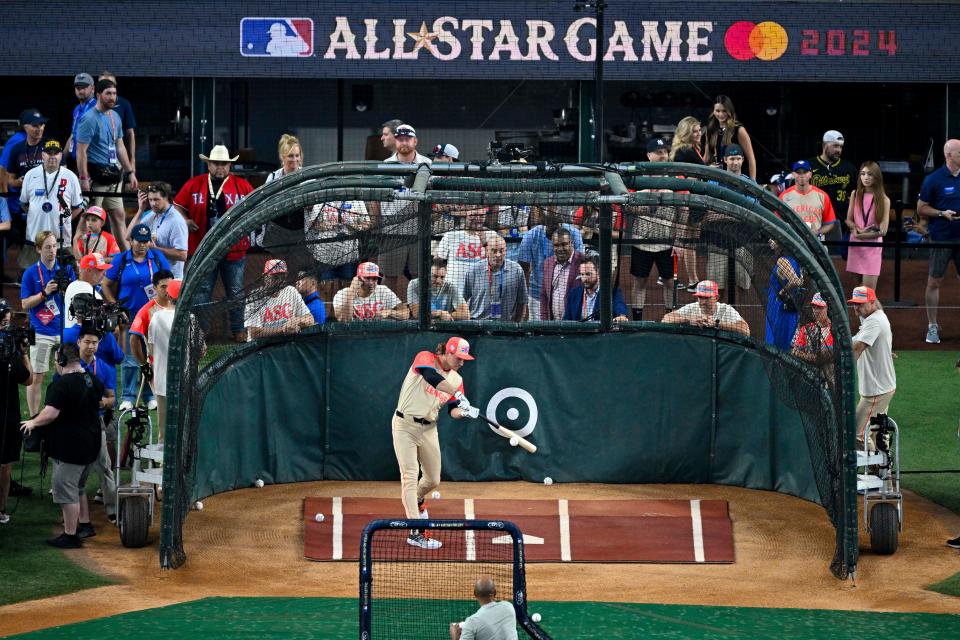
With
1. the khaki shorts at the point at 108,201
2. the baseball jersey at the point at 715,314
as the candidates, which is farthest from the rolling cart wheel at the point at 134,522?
the khaki shorts at the point at 108,201

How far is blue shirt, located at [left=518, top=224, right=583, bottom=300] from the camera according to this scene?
1519 centimetres

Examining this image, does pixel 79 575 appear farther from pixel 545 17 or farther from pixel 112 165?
pixel 545 17

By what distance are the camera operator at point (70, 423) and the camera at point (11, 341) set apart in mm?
356

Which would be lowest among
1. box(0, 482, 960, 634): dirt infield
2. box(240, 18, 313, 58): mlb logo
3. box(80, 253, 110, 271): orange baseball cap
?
box(0, 482, 960, 634): dirt infield

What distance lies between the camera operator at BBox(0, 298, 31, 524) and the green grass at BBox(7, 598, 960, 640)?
7.69ft

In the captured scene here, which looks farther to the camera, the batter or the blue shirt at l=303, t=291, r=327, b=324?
the blue shirt at l=303, t=291, r=327, b=324

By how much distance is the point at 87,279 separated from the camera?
15.1 meters

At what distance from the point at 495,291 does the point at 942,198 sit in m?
7.46

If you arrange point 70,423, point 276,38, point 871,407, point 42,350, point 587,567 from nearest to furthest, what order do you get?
1. point 70,423
2. point 587,567
3. point 871,407
4. point 42,350
5. point 276,38

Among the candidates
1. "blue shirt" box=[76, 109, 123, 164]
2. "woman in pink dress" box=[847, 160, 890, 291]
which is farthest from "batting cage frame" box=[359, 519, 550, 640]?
"blue shirt" box=[76, 109, 123, 164]

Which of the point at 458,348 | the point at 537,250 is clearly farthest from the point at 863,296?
the point at 458,348

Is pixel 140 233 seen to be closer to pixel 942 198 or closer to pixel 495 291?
pixel 495 291

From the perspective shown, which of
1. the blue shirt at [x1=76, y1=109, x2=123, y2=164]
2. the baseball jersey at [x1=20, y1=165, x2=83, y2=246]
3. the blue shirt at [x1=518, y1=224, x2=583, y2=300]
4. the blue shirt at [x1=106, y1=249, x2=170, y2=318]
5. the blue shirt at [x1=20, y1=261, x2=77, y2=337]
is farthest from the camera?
the blue shirt at [x1=76, y1=109, x2=123, y2=164]

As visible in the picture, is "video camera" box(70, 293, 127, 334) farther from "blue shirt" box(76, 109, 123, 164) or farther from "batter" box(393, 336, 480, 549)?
"blue shirt" box(76, 109, 123, 164)
